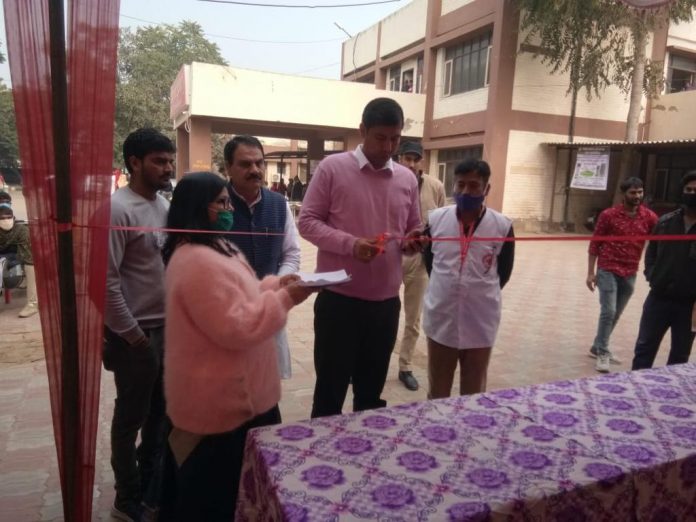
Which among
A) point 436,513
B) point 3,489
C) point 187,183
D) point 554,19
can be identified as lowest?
point 3,489

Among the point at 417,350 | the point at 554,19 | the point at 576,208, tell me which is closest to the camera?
the point at 417,350

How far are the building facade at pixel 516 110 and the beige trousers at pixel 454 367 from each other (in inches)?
533

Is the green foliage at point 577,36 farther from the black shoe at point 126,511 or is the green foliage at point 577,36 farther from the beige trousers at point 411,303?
the black shoe at point 126,511

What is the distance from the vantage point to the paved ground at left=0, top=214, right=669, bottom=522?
2627 millimetres

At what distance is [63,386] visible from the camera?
1660 mm

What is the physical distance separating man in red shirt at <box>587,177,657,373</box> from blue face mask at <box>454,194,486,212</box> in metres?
2.04

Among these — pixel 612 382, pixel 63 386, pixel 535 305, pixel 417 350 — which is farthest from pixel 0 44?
pixel 535 305

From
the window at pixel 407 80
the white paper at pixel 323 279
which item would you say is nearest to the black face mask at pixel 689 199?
the white paper at pixel 323 279

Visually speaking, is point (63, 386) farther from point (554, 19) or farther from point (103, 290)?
point (554, 19)

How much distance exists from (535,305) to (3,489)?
6.04 m

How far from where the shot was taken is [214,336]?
1.58 meters

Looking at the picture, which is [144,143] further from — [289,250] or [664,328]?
[664,328]

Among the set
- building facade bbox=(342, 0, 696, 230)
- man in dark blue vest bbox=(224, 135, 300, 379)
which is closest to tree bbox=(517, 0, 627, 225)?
building facade bbox=(342, 0, 696, 230)

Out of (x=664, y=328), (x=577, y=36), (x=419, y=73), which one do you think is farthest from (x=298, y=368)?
(x=419, y=73)
